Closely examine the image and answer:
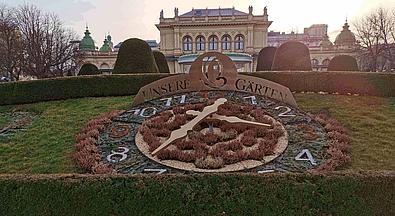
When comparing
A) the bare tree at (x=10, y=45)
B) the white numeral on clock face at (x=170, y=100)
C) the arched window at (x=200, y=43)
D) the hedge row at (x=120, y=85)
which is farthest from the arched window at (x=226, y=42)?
the white numeral on clock face at (x=170, y=100)

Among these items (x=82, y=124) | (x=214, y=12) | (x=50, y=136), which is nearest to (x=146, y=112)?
(x=82, y=124)

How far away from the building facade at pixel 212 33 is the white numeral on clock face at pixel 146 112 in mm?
52637

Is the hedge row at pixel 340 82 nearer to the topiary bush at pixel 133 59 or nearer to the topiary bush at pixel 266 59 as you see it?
the topiary bush at pixel 133 59

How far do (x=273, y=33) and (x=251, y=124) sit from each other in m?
104

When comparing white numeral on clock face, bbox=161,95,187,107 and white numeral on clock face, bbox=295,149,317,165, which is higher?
white numeral on clock face, bbox=161,95,187,107

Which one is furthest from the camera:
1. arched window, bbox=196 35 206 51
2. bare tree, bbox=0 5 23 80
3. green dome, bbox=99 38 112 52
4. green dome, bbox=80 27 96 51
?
green dome, bbox=99 38 112 52

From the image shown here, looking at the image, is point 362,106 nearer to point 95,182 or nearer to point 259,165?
point 259,165

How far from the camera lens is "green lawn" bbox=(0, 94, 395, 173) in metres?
7.64

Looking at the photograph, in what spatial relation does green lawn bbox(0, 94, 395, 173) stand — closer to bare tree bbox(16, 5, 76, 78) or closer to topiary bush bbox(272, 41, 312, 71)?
topiary bush bbox(272, 41, 312, 71)

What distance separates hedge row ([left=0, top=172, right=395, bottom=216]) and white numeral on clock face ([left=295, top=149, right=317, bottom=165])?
2.61 m

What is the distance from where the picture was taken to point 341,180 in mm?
4695

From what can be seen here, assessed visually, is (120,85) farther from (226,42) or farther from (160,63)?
(226,42)

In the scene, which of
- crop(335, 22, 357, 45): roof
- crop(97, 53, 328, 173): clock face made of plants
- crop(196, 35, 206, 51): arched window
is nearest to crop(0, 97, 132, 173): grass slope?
crop(97, 53, 328, 173): clock face made of plants

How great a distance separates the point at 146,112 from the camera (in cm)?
1040
